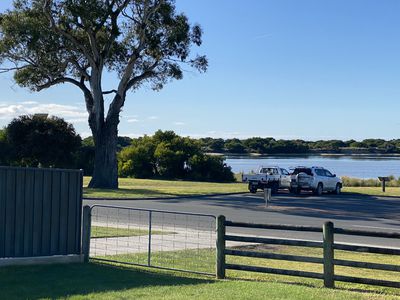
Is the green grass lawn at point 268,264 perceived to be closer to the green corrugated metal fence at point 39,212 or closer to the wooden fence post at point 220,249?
the wooden fence post at point 220,249

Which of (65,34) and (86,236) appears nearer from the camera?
(86,236)

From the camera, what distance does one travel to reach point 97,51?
40.2 meters

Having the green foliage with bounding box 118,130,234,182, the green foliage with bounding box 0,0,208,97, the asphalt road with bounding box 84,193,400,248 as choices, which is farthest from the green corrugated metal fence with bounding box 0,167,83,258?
the green foliage with bounding box 118,130,234,182

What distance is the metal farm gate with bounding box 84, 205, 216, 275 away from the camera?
12.3 m

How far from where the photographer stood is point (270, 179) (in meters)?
39.8

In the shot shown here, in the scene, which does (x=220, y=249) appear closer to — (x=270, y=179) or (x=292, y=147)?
(x=270, y=179)

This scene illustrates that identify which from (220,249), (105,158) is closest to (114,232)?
(220,249)

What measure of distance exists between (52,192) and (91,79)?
29846mm

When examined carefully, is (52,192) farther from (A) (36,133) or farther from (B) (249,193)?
(A) (36,133)

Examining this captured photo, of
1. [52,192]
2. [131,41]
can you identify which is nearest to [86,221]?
[52,192]

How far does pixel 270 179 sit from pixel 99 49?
1393 cm

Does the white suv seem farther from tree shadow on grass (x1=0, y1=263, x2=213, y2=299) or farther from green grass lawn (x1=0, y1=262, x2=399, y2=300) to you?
green grass lawn (x1=0, y1=262, x2=399, y2=300)

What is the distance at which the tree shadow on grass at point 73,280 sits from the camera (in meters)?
8.96

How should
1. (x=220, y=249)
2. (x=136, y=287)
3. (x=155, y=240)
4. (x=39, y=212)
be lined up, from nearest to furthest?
(x=136, y=287) → (x=220, y=249) → (x=39, y=212) → (x=155, y=240)
